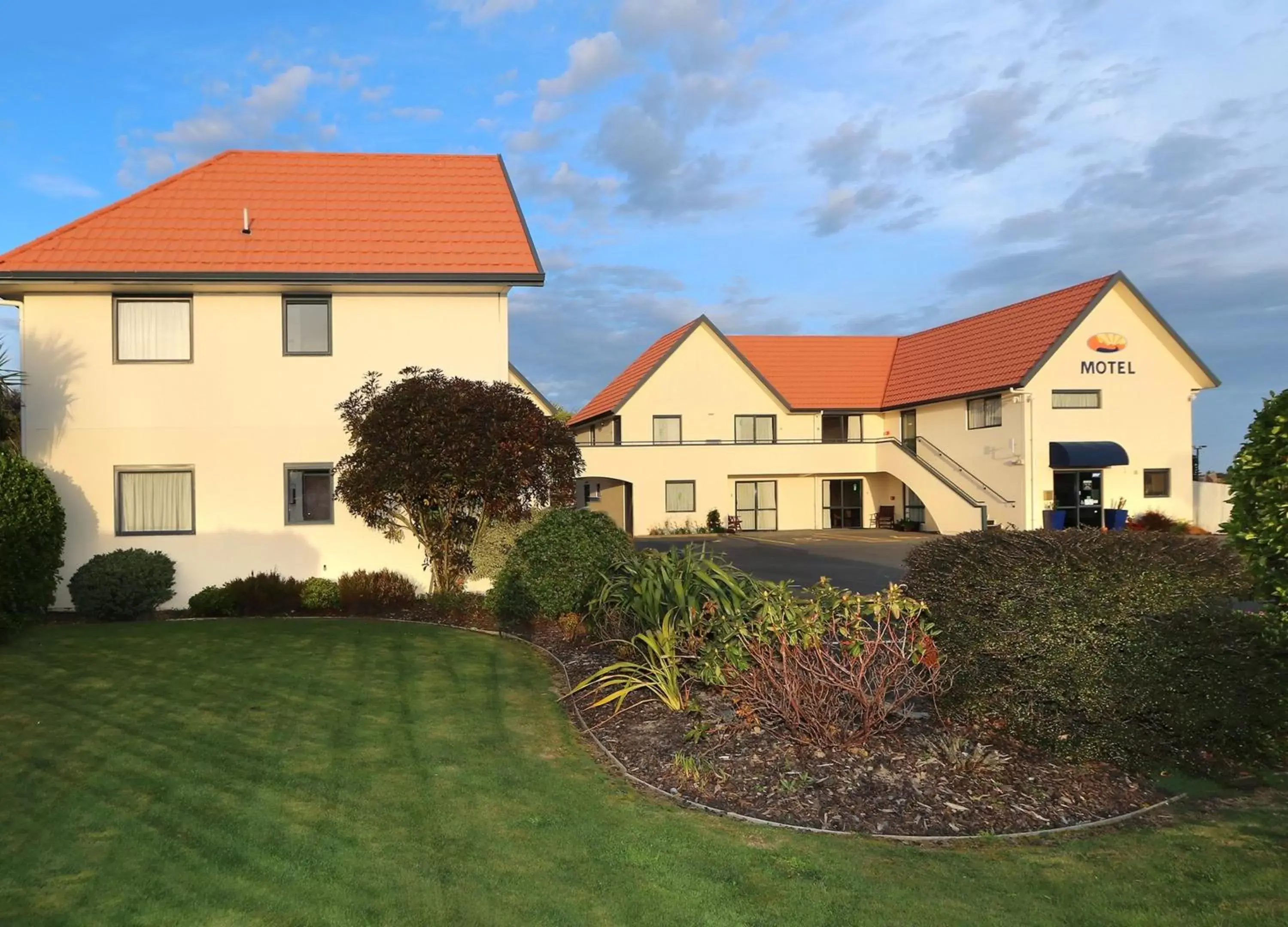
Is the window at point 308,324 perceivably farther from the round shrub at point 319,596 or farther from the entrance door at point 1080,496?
the entrance door at point 1080,496

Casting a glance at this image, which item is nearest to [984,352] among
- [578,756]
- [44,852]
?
[578,756]

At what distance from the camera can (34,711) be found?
338 inches

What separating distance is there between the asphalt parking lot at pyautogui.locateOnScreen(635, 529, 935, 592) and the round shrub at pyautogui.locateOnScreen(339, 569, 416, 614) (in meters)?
7.98

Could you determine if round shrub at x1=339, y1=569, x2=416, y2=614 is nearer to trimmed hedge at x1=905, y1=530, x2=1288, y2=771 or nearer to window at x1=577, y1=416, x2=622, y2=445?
trimmed hedge at x1=905, y1=530, x2=1288, y2=771

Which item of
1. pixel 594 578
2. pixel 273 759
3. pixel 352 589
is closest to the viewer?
pixel 273 759

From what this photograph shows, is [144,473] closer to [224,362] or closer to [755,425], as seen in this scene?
[224,362]

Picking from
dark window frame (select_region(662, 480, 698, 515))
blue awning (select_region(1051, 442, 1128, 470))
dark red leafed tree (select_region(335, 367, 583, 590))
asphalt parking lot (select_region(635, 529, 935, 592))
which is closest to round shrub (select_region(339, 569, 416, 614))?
dark red leafed tree (select_region(335, 367, 583, 590))

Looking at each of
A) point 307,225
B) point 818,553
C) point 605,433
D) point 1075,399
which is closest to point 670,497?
point 605,433

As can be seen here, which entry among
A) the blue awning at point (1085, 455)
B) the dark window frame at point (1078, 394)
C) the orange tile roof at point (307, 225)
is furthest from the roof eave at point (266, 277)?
the dark window frame at point (1078, 394)

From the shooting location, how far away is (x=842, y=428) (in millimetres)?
41406

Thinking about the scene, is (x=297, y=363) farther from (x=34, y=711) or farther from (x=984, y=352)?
(x=984, y=352)

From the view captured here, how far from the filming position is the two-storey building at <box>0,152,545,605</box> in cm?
1605

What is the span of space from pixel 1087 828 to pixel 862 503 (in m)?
35.4

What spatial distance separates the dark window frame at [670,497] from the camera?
37125 millimetres
